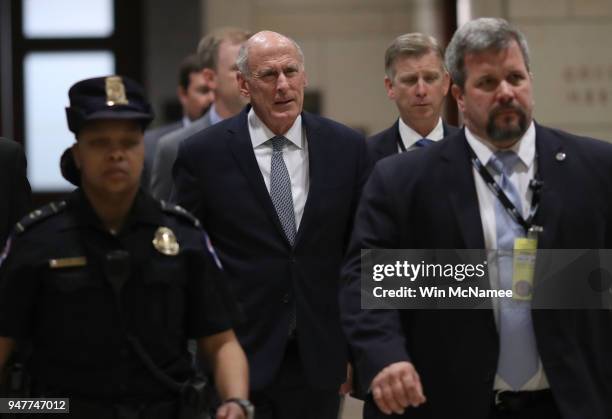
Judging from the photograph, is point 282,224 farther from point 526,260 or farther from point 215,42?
point 215,42

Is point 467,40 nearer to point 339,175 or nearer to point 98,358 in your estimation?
point 339,175

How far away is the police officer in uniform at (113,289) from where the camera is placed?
3.73 meters

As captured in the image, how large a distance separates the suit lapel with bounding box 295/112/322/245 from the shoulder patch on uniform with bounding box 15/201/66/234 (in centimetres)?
150

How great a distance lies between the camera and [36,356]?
382 cm

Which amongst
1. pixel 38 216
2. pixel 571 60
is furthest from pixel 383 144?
pixel 571 60

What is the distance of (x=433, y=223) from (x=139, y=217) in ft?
3.20

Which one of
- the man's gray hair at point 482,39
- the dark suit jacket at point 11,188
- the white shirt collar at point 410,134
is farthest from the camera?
the white shirt collar at point 410,134

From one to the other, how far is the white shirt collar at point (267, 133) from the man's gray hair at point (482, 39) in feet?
3.79

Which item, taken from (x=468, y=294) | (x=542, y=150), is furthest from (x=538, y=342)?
(x=542, y=150)

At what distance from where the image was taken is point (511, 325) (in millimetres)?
4125

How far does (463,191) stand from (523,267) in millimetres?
313

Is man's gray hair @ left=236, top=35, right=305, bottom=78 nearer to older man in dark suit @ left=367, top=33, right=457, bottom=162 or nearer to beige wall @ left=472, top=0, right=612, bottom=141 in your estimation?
older man in dark suit @ left=367, top=33, right=457, bottom=162

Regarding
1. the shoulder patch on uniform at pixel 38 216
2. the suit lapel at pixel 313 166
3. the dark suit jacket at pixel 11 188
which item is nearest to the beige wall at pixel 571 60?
the suit lapel at pixel 313 166

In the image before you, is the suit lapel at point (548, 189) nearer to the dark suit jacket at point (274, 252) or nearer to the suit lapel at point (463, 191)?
the suit lapel at point (463, 191)
